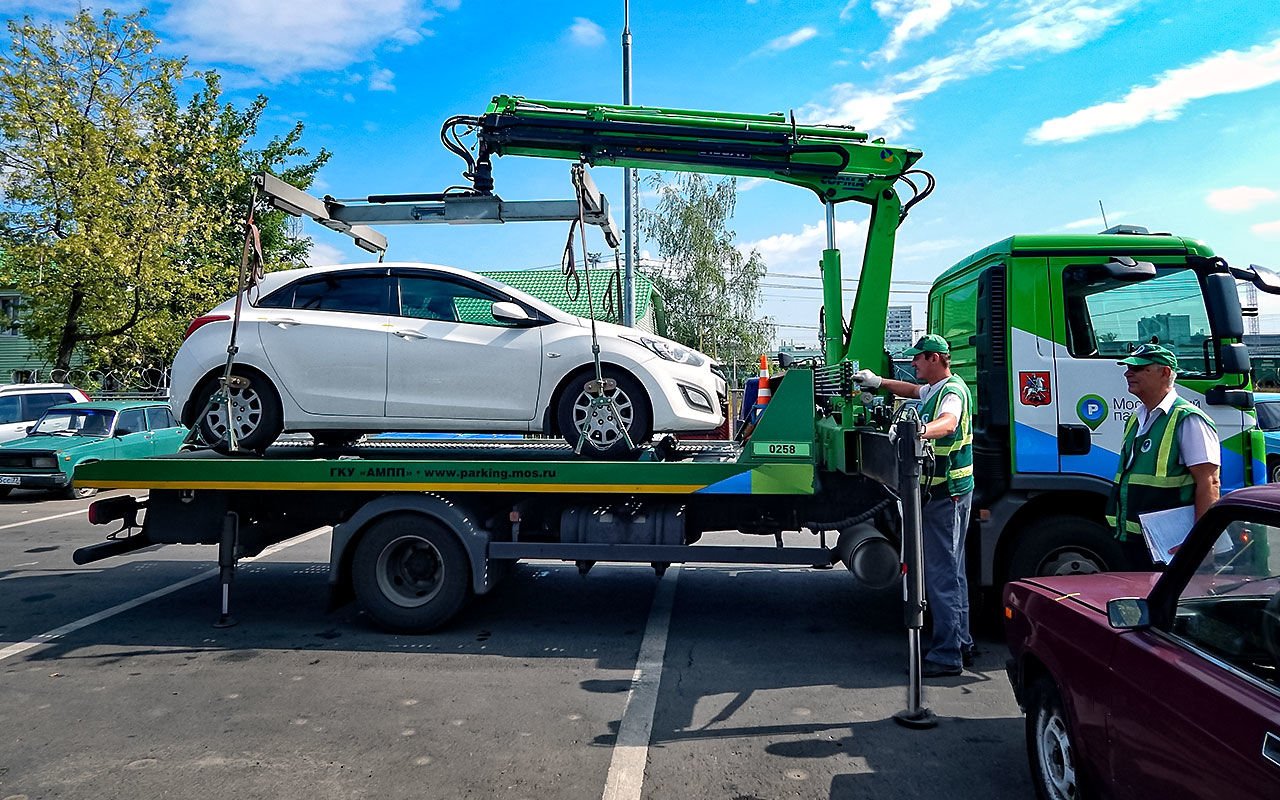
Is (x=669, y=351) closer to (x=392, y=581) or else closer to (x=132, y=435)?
(x=392, y=581)

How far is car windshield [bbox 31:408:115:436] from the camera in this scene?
1323cm

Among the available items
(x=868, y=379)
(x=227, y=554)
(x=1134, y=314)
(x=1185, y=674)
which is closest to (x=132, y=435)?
(x=227, y=554)

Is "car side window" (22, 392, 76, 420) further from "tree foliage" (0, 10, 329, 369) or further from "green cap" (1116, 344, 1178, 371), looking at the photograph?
"green cap" (1116, 344, 1178, 371)

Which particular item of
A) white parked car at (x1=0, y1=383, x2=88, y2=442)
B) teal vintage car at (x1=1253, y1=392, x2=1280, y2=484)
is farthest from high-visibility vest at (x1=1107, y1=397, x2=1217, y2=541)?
white parked car at (x1=0, y1=383, x2=88, y2=442)

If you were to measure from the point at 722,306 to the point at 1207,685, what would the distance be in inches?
990

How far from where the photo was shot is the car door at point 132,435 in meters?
13.1

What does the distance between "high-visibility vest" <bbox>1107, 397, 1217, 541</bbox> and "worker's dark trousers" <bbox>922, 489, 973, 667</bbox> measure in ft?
2.99

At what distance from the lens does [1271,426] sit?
38.9ft

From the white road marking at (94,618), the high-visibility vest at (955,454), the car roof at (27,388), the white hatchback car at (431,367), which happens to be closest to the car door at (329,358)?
the white hatchback car at (431,367)

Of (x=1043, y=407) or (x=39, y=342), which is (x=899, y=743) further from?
(x=39, y=342)

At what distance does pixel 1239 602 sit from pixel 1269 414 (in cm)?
1255

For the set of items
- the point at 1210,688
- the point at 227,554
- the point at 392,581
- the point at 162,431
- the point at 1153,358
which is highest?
the point at 1153,358

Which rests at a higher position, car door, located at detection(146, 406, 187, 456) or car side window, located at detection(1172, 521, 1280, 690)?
car door, located at detection(146, 406, 187, 456)

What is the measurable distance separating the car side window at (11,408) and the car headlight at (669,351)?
13549mm
